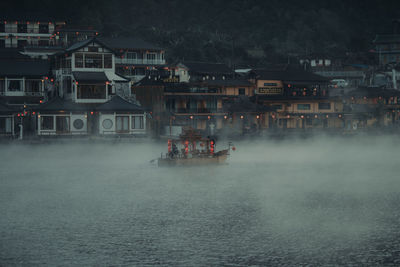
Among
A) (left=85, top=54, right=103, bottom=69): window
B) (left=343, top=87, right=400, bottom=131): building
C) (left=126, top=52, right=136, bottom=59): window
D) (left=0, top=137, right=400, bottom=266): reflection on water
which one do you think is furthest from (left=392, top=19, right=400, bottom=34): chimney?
(left=0, top=137, right=400, bottom=266): reflection on water

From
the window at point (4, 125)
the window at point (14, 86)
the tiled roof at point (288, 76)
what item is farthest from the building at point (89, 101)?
the tiled roof at point (288, 76)

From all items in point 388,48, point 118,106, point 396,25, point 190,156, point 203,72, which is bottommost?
point 190,156

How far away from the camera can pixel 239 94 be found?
81.7 meters

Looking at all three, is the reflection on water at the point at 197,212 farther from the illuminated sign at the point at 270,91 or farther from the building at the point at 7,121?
the illuminated sign at the point at 270,91

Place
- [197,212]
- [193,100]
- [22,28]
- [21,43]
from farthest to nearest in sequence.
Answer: [22,28], [21,43], [193,100], [197,212]

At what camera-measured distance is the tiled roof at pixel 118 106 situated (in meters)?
65.8

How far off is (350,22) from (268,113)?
338 ft

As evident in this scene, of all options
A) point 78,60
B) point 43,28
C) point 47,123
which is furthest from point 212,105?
point 43,28

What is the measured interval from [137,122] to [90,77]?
8.00m

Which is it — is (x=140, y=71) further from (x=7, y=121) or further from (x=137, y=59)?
(x=7, y=121)

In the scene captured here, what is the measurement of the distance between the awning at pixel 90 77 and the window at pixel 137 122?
20.0ft

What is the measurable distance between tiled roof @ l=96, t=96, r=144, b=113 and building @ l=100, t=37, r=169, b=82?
18310mm

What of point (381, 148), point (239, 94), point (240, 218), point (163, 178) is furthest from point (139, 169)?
point (239, 94)

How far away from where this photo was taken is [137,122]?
67.4 metres
